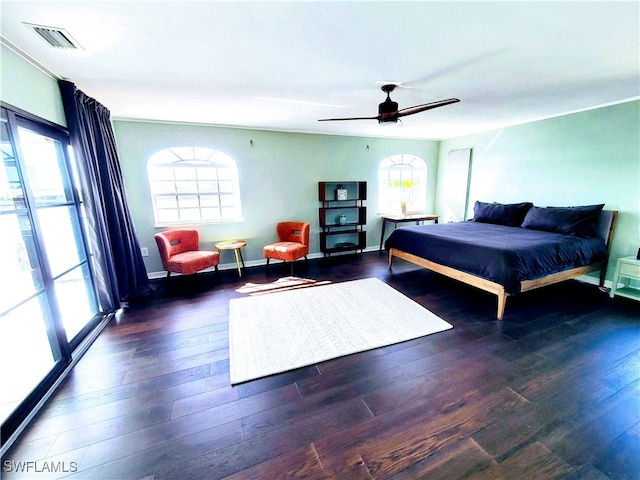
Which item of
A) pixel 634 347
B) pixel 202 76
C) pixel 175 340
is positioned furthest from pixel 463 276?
pixel 202 76

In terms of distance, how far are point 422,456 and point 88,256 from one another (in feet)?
11.4

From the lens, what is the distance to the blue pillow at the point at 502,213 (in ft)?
13.8

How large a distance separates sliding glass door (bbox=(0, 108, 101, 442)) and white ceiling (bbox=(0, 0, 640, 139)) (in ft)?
2.27

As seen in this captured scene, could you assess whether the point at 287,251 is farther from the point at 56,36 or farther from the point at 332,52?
the point at 56,36

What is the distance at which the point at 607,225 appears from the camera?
11.0 feet

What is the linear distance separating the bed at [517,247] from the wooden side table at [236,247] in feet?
8.26

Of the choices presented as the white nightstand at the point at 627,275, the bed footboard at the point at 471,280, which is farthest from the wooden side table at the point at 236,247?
the white nightstand at the point at 627,275

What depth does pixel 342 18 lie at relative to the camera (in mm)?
1532

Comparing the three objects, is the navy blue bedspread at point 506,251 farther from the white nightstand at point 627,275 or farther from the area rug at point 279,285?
the area rug at point 279,285

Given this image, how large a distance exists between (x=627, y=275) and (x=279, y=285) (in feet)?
13.9

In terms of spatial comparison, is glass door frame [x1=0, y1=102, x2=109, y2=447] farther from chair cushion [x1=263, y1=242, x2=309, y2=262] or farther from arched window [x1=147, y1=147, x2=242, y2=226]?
A: chair cushion [x1=263, y1=242, x2=309, y2=262]

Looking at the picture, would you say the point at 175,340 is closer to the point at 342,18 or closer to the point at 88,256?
the point at 88,256

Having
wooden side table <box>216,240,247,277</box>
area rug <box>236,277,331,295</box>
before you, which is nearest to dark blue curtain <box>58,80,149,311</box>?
wooden side table <box>216,240,247,277</box>

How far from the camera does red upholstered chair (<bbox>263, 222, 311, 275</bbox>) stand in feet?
13.8
